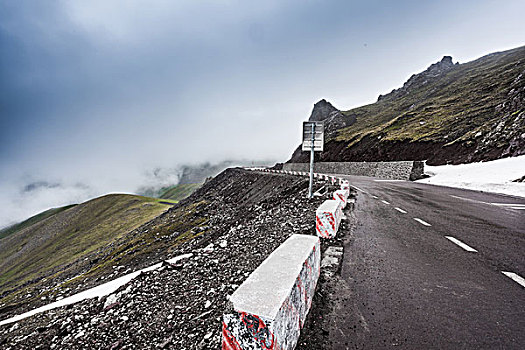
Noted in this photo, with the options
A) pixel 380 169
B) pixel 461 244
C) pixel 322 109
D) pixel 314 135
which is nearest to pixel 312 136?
pixel 314 135

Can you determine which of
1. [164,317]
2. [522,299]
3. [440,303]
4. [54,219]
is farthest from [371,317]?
[54,219]

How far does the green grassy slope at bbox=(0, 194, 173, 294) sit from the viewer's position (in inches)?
2339

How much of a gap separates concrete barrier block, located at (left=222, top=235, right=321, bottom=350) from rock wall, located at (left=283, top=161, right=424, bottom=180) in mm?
27924

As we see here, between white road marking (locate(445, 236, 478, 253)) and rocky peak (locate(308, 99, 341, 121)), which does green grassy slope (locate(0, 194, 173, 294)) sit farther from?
rocky peak (locate(308, 99, 341, 121))

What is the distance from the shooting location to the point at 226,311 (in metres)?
1.98

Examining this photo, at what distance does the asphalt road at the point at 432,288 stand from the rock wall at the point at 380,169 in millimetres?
21103

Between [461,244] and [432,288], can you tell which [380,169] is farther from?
[432,288]

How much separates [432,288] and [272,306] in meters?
3.11

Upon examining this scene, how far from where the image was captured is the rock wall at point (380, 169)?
2559 cm

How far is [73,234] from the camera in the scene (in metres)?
77.5

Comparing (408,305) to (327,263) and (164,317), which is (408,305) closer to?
(327,263)

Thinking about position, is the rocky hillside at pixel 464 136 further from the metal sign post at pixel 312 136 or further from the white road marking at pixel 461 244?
the white road marking at pixel 461 244

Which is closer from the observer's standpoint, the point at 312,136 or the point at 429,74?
the point at 312,136

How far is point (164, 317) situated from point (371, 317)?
11.4ft
